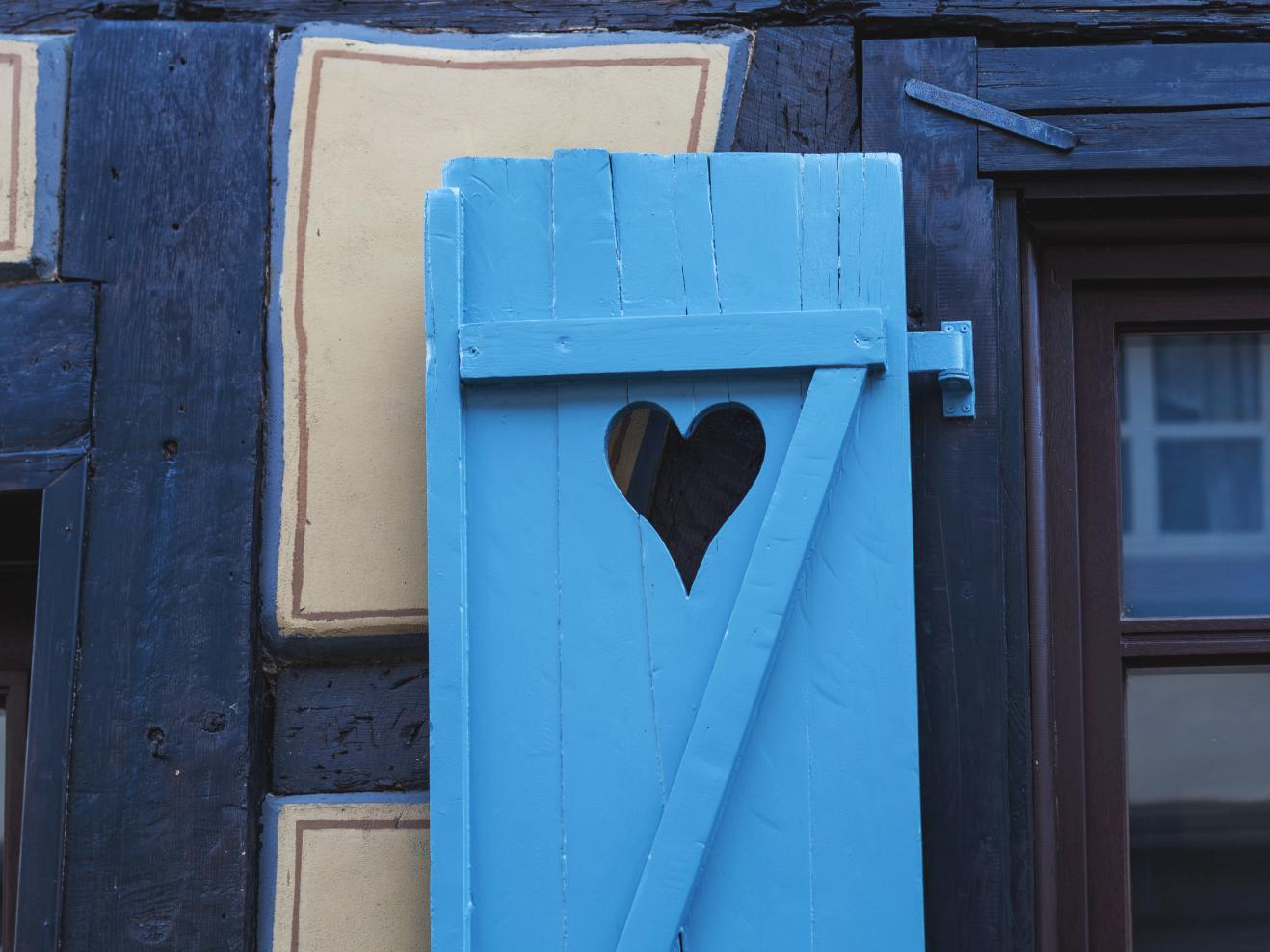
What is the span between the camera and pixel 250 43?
1.92 metres

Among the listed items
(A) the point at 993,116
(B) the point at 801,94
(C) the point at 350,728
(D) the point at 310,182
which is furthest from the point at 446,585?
(A) the point at 993,116

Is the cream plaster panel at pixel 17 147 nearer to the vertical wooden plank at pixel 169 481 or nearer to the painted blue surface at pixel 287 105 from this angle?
the vertical wooden plank at pixel 169 481

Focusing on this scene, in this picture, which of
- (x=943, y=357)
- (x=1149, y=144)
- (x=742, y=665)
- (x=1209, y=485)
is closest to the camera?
(x=742, y=665)

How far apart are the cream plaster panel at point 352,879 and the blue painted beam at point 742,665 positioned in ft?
1.25

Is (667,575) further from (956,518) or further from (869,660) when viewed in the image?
(956,518)

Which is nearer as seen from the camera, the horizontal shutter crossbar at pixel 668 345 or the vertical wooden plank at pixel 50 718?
the horizontal shutter crossbar at pixel 668 345

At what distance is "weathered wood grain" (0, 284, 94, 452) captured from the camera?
185 cm

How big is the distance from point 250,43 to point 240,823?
47.5 inches

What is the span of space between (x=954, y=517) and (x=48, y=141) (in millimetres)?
1523

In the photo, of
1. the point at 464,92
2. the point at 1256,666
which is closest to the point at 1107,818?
the point at 1256,666

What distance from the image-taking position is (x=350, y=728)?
181cm

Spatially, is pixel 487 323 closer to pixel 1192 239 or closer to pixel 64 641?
pixel 64 641

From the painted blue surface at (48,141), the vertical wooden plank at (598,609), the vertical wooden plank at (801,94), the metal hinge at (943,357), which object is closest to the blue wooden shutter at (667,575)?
the vertical wooden plank at (598,609)

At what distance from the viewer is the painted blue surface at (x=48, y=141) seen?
1.89 meters
